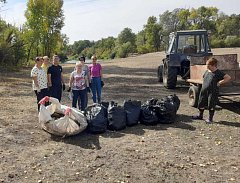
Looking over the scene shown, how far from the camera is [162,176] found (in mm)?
5078

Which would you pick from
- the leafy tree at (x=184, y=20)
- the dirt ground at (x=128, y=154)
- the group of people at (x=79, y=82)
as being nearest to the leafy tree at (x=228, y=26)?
the leafy tree at (x=184, y=20)

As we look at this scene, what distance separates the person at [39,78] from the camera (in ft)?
27.1

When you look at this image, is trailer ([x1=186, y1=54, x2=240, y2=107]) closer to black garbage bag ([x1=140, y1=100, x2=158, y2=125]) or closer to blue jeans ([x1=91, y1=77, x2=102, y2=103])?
black garbage bag ([x1=140, y1=100, x2=158, y2=125])

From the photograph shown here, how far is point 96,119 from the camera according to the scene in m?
7.41

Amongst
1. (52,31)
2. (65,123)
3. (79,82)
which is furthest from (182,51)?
(52,31)

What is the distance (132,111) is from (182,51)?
666 cm

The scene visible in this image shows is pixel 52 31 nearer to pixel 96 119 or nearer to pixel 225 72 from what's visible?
pixel 225 72

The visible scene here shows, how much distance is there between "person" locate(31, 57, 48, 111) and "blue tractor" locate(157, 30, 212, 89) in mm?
6114

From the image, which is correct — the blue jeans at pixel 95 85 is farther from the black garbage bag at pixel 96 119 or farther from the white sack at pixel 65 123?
the white sack at pixel 65 123

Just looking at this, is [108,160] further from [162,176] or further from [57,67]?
[57,67]

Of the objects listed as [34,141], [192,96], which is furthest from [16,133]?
[192,96]

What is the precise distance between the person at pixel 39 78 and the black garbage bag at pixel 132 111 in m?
2.03

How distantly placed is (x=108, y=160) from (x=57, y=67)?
144 inches

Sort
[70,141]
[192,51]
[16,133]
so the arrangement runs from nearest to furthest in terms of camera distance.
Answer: [70,141]
[16,133]
[192,51]
